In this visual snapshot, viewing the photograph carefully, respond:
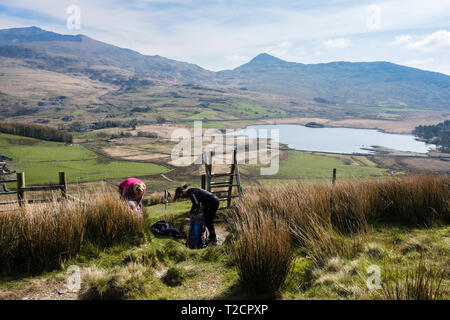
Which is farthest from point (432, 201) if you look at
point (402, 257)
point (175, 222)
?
point (175, 222)

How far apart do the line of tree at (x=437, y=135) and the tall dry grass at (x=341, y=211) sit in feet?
293

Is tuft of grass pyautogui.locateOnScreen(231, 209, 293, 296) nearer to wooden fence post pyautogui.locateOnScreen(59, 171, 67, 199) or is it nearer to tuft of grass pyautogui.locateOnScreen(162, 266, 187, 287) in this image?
tuft of grass pyautogui.locateOnScreen(162, 266, 187, 287)

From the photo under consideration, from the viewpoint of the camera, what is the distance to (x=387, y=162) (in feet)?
199

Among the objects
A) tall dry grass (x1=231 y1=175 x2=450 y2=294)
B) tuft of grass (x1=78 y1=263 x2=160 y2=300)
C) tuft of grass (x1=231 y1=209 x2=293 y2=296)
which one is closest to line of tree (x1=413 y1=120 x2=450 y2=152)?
tall dry grass (x1=231 y1=175 x2=450 y2=294)

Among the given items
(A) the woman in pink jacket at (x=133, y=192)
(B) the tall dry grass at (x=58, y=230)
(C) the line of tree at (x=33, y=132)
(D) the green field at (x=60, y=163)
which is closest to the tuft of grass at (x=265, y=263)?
(B) the tall dry grass at (x=58, y=230)

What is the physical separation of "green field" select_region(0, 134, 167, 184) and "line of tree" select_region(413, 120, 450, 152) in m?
81.7

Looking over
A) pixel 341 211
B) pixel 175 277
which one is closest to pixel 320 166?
pixel 341 211

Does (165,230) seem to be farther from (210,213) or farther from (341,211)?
(341,211)

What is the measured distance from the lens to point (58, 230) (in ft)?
17.0

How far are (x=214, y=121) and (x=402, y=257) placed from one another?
12940 cm

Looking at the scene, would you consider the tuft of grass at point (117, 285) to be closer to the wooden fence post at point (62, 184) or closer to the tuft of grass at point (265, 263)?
the tuft of grass at point (265, 263)

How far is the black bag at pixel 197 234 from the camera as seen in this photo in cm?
663

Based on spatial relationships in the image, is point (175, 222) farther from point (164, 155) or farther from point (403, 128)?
point (403, 128)

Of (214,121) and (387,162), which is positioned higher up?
(214,121)
